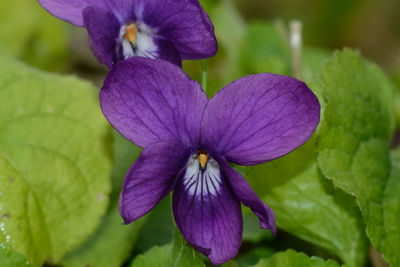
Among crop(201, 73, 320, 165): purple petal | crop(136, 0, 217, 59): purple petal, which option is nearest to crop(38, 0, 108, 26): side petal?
crop(136, 0, 217, 59): purple petal

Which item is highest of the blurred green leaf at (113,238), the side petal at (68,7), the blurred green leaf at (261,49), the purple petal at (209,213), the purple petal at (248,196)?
the side petal at (68,7)

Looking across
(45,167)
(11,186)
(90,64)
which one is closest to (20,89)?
(45,167)

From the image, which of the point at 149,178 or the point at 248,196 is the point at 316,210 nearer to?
the point at 248,196

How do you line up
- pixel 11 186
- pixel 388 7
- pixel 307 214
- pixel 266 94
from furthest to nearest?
1. pixel 388 7
2. pixel 307 214
3. pixel 11 186
4. pixel 266 94

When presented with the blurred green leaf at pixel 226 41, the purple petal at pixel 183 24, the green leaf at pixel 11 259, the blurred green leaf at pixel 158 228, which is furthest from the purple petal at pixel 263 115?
the blurred green leaf at pixel 226 41

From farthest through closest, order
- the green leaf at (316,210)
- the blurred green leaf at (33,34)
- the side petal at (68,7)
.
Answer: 1. the blurred green leaf at (33,34)
2. the green leaf at (316,210)
3. the side petal at (68,7)

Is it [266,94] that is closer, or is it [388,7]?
[266,94]

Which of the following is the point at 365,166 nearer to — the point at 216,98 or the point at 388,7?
the point at 216,98

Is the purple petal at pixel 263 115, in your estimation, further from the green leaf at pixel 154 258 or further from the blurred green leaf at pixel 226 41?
the blurred green leaf at pixel 226 41
